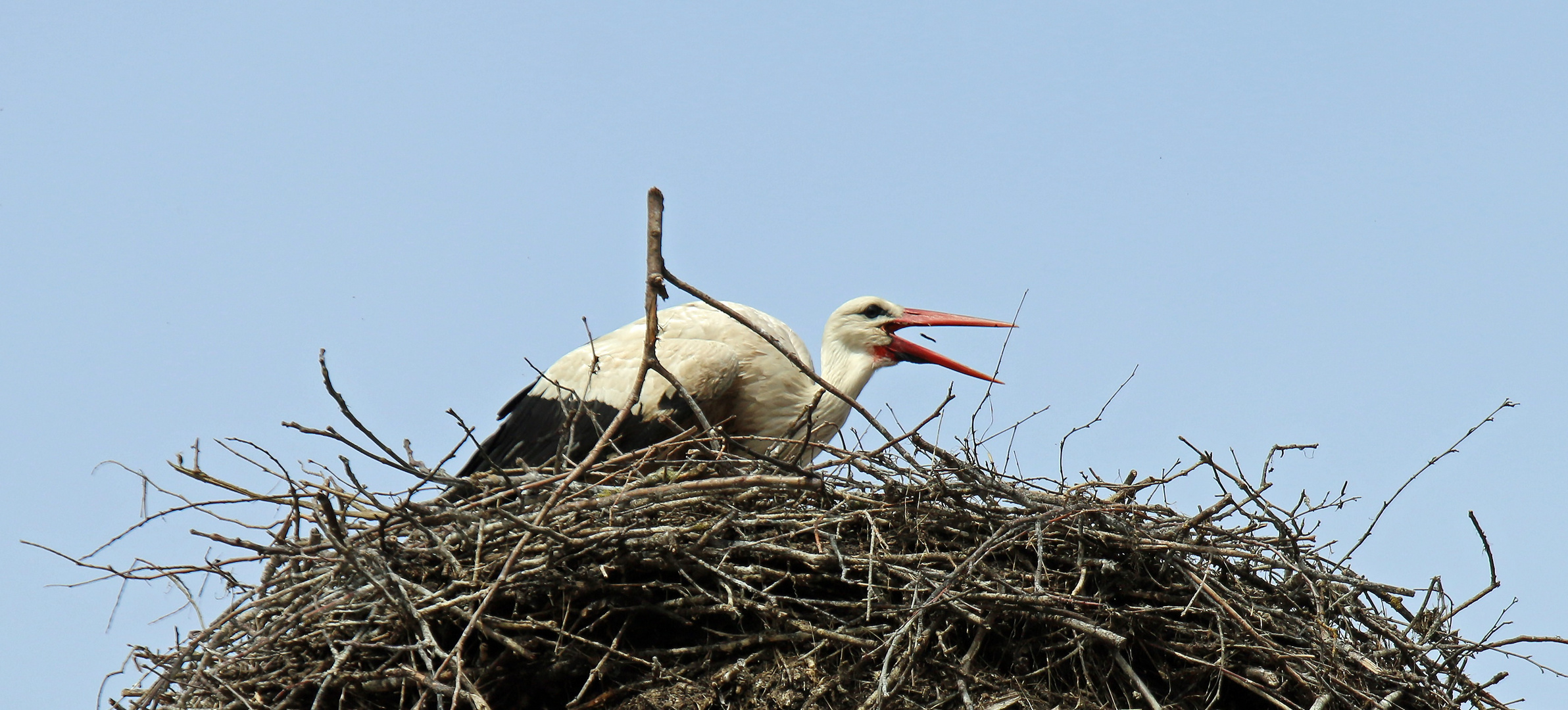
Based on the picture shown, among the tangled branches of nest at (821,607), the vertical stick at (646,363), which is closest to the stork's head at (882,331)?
the tangled branches of nest at (821,607)

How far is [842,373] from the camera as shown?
489 centimetres

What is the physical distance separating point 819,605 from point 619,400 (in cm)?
144

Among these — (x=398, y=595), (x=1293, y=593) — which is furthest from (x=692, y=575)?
(x=1293, y=593)

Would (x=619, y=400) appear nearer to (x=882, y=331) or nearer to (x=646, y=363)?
(x=882, y=331)

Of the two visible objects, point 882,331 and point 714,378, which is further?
point 882,331

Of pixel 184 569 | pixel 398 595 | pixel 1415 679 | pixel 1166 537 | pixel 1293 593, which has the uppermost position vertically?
pixel 184 569

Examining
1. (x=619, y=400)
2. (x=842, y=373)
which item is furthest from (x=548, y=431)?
(x=842, y=373)

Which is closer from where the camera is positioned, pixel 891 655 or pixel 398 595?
pixel 398 595

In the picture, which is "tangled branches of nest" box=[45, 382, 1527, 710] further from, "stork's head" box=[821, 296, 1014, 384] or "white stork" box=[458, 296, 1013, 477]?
"stork's head" box=[821, 296, 1014, 384]

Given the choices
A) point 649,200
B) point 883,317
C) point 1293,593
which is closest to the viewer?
point 649,200

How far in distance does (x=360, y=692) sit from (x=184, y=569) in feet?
1.65

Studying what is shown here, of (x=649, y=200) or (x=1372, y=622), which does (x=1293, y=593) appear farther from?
(x=649, y=200)

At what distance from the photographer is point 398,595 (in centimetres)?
284

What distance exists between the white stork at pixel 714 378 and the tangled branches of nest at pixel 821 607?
1023 millimetres
